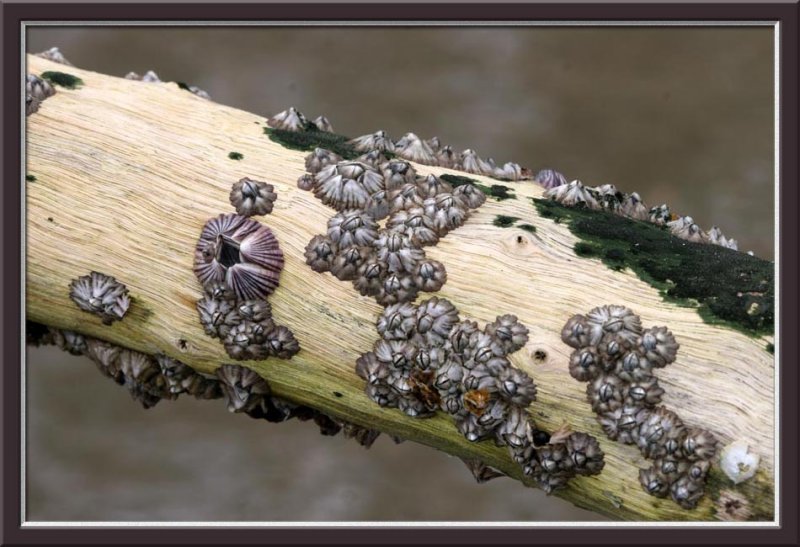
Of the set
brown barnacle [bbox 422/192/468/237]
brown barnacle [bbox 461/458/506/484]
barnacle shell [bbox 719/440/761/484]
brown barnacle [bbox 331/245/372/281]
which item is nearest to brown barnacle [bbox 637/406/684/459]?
barnacle shell [bbox 719/440/761/484]

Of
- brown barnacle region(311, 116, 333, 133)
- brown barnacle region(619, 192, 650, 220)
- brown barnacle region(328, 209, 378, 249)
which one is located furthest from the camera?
brown barnacle region(311, 116, 333, 133)

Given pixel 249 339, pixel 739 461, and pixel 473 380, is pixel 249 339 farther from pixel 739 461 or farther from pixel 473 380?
pixel 739 461

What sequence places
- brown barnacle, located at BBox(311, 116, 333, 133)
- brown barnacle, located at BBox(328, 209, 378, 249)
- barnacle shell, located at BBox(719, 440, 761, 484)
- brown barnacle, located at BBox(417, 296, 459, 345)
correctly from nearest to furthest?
1. barnacle shell, located at BBox(719, 440, 761, 484)
2. brown barnacle, located at BBox(417, 296, 459, 345)
3. brown barnacle, located at BBox(328, 209, 378, 249)
4. brown barnacle, located at BBox(311, 116, 333, 133)

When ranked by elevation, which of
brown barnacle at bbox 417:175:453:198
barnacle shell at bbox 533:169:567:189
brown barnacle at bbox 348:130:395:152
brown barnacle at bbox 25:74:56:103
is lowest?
brown barnacle at bbox 417:175:453:198

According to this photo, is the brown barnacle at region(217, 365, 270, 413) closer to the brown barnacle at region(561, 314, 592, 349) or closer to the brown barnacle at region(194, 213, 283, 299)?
the brown barnacle at region(194, 213, 283, 299)

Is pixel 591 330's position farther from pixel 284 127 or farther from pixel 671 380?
pixel 284 127

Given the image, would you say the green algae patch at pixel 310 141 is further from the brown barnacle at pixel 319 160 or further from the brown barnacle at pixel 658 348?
the brown barnacle at pixel 658 348

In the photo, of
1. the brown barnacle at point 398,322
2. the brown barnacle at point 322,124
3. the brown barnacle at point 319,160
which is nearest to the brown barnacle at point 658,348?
the brown barnacle at point 398,322
